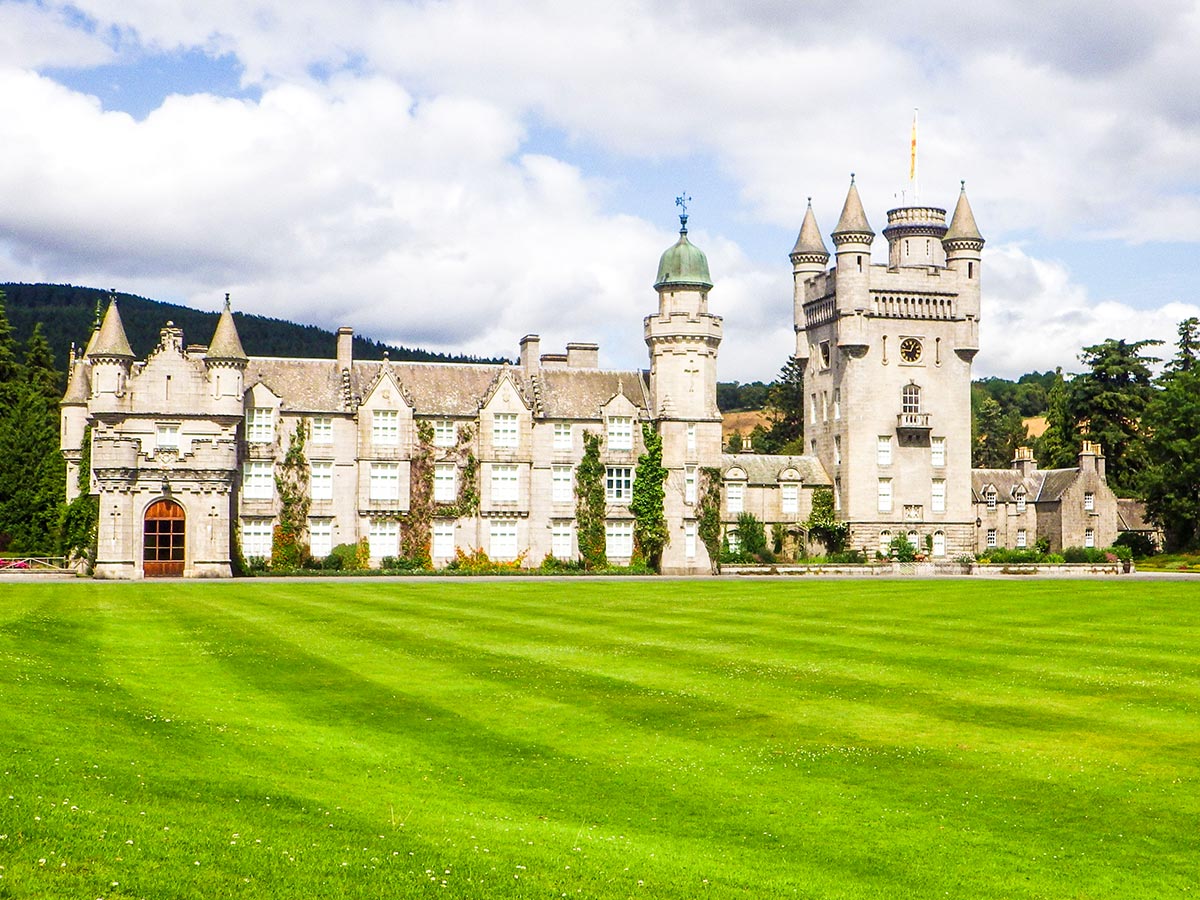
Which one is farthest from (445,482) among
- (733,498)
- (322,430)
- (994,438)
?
(994,438)

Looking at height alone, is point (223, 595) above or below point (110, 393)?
below

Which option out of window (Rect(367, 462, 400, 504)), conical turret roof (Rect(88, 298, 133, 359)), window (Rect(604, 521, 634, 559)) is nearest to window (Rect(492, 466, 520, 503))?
window (Rect(367, 462, 400, 504))

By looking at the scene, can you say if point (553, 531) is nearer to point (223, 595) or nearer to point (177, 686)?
point (223, 595)

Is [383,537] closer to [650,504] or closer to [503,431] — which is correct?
[503,431]

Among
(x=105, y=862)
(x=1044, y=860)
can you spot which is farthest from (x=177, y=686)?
(x=1044, y=860)

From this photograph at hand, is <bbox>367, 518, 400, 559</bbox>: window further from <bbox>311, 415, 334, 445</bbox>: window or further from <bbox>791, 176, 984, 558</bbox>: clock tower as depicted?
<bbox>791, 176, 984, 558</bbox>: clock tower

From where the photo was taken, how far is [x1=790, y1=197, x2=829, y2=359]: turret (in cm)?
7794

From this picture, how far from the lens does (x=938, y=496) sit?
73812 millimetres

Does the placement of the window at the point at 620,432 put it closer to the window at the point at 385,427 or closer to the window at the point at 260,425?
the window at the point at 385,427

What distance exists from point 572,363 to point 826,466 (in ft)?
54.2

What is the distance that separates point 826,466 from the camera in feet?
245

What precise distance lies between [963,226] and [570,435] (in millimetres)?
27185

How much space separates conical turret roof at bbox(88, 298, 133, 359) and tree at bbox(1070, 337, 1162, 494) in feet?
211

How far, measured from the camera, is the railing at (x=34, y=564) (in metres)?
56.0
